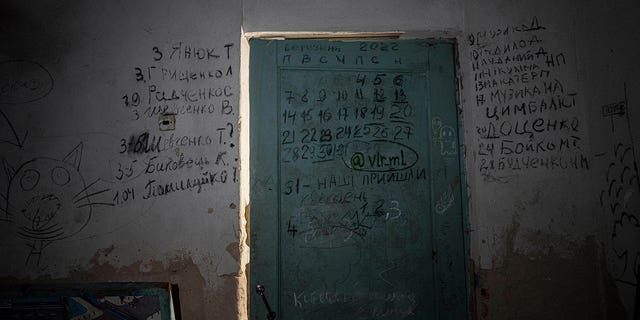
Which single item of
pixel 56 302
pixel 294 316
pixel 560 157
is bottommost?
pixel 294 316

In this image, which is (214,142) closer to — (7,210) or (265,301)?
(265,301)

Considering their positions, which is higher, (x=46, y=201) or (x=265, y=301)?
(x=46, y=201)

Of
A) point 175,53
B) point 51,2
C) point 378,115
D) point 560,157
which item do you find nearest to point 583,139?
point 560,157

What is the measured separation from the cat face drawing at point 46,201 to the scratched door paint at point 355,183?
1270mm

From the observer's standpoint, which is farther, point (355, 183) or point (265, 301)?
point (355, 183)

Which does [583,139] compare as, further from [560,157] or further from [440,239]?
[440,239]

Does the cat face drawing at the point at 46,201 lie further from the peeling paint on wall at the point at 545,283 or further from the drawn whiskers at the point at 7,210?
the peeling paint on wall at the point at 545,283

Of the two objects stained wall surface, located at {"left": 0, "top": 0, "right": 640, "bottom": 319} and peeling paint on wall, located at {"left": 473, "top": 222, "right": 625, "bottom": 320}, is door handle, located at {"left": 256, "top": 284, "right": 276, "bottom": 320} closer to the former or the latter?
stained wall surface, located at {"left": 0, "top": 0, "right": 640, "bottom": 319}

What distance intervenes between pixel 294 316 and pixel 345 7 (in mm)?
2352

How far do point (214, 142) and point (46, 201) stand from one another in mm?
1284

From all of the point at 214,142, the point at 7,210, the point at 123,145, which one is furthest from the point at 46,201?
the point at 214,142

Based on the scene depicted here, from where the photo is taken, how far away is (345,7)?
8.64ft

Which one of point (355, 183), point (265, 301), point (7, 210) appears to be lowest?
point (265, 301)

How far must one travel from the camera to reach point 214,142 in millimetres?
2510
